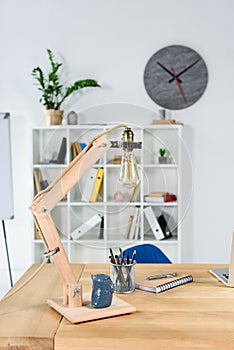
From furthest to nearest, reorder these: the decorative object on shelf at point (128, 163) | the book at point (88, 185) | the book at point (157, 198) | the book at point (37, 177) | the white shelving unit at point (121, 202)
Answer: the book at point (37, 177) < the book at point (157, 198) < the book at point (88, 185) < the white shelving unit at point (121, 202) < the decorative object on shelf at point (128, 163)

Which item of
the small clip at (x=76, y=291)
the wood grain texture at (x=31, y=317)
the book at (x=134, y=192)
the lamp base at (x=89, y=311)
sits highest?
the book at (x=134, y=192)

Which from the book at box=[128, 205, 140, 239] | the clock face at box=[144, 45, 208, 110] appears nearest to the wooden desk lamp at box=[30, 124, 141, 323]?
the book at box=[128, 205, 140, 239]

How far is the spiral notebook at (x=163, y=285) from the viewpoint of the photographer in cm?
204

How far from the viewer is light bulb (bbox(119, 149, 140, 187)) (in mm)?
1992

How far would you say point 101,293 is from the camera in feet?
5.82

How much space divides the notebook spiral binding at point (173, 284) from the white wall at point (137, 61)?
215cm

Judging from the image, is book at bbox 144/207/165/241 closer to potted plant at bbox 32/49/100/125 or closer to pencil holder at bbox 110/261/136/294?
pencil holder at bbox 110/261/136/294

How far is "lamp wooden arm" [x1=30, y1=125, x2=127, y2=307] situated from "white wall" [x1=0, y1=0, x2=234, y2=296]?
2555 mm

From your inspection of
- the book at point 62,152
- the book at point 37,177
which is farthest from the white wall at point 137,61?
the book at point 62,152

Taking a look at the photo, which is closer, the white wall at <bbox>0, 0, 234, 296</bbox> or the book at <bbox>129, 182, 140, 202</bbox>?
the book at <bbox>129, 182, 140, 202</bbox>

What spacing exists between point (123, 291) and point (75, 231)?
0.32 metres

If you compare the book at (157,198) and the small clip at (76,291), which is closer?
the small clip at (76,291)

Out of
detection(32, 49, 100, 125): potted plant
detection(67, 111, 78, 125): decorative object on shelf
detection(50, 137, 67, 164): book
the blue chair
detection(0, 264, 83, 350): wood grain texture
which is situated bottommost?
the blue chair

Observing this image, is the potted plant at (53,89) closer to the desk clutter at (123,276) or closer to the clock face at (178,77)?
the clock face at (178,77)
